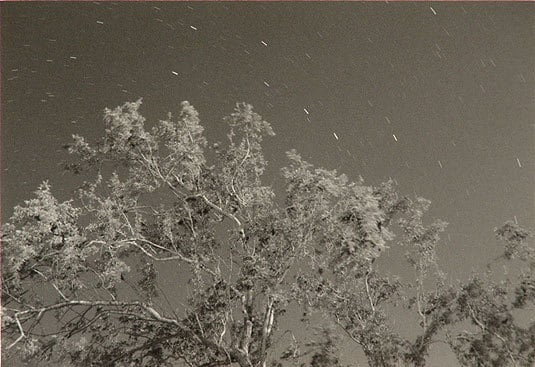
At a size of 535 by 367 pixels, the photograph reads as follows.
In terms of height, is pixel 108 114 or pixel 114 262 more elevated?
pixel 108 114

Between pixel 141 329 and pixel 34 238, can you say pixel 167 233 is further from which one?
pixel 34 238

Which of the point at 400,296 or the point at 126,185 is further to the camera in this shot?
the point at 400,296

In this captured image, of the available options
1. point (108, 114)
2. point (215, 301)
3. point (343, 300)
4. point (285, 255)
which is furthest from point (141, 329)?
point (343, 300)

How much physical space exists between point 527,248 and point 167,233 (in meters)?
13.8

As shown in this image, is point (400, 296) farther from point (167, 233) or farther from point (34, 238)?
point (34, 238)

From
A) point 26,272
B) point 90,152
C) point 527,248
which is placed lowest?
point 26,272

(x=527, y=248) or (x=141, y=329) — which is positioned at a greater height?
(x=527, y=248)

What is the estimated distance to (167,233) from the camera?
15453mm

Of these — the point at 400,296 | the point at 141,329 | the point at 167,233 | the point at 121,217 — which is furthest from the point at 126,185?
the point at 400,296

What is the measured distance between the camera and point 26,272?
40.5 ft

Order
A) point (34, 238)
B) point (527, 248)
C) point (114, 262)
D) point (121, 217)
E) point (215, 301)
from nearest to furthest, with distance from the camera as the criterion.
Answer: point (34, 238), point (114, 262), point (121, 217), point (215, 301), point (527, 248)

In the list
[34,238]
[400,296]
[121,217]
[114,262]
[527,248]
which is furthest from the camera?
[400,296]

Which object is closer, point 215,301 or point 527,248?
point 215,301

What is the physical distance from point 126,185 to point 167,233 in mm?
1978
